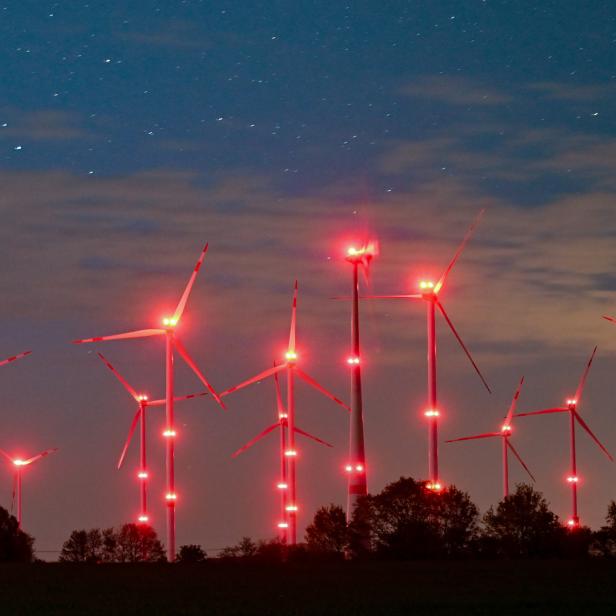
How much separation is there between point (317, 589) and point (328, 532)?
7043 cm

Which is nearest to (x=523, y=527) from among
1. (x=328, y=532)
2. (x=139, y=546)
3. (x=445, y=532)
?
(x=445, y=532)

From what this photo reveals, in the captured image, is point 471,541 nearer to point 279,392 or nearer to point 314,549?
point 314,549

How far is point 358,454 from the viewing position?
474ft

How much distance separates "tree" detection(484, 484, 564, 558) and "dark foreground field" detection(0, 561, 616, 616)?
16.5 m

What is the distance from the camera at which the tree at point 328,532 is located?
154 metres

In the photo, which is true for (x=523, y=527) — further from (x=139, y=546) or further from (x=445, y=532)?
(x=139, y=546)

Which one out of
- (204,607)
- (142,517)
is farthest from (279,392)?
(204,607)

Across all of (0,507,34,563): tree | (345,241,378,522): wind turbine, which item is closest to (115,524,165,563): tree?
(0,507,34,563): tree

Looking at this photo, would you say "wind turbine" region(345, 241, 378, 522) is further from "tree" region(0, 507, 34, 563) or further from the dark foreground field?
"tree" region(0, 507, 34, 563)

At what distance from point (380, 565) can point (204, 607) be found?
46.0 meters

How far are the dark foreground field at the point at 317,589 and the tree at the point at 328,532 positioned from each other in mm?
28553

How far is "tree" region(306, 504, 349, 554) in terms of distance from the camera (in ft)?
506

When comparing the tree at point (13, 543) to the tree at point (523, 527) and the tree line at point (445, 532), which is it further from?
the tree at point (523, 527)

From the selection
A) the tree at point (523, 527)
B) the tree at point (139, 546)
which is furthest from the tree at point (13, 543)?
the tree at point (523, 527)
